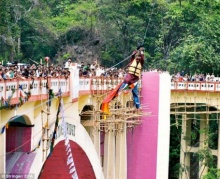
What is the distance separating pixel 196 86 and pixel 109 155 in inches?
407

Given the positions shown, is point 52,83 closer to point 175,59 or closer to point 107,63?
point 175,59

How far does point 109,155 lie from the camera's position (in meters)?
30.3

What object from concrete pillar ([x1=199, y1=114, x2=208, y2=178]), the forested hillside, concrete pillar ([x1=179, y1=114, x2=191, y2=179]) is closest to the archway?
concrete pillar ([x1=199, y1=114, x2=208, y2=178])

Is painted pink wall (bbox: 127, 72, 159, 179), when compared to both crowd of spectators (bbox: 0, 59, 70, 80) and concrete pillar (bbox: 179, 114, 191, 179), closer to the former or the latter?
concrete pillar (bbox: 179, 114, 191, 179)

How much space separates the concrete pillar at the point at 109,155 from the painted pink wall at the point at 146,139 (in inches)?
143

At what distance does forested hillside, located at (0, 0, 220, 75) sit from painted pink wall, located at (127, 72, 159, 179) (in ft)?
40.9

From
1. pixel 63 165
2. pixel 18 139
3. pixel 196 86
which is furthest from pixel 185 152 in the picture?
pixel 18 139

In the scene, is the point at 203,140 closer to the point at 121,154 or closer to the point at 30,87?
the point at 121,154

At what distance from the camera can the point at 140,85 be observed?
34.3 m

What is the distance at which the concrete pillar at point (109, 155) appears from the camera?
2998 centimetres

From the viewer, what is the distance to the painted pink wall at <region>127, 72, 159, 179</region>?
33844mm

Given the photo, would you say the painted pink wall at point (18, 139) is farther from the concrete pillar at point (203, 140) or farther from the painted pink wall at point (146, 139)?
the concrete pillar at point (203, 140)

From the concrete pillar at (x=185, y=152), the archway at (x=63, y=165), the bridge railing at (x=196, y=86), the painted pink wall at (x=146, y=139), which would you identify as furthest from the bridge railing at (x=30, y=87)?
the concrete pillar at (x=185, y=152)

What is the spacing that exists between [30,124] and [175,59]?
29881 mm
